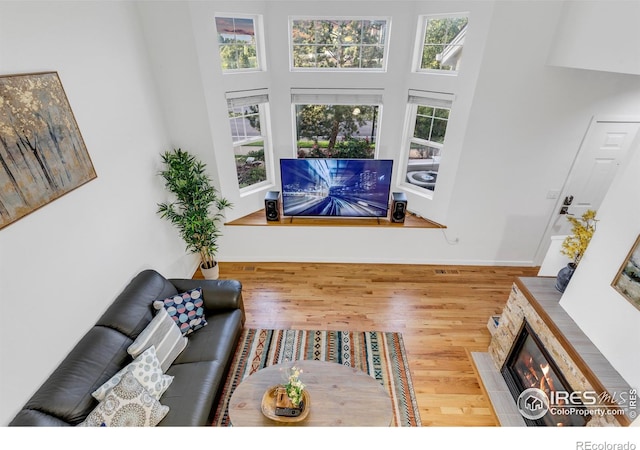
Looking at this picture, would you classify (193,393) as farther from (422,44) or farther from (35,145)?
(422,44)

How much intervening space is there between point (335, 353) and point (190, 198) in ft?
7.31

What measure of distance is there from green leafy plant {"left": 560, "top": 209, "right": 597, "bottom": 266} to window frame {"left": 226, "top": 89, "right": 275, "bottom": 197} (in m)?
3.35

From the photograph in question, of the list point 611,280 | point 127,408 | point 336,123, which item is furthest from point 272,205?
point 611,280

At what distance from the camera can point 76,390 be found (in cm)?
193

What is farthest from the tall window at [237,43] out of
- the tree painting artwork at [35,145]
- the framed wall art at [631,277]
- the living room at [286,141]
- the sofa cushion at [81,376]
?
the framed wall art at [631,277]

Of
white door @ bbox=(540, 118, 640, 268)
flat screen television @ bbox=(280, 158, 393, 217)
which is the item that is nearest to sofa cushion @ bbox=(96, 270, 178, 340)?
flat screen television @ bbox=(280, 158, 393, 217)

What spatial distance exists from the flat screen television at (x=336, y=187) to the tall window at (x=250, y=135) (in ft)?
1.82

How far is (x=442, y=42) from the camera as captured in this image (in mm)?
3463

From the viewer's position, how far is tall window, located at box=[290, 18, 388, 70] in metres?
3.65

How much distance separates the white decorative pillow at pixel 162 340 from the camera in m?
2.29

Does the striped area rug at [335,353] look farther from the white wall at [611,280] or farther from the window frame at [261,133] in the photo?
the window frame at [261,133]

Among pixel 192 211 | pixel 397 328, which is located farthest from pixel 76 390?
pixel 397 328

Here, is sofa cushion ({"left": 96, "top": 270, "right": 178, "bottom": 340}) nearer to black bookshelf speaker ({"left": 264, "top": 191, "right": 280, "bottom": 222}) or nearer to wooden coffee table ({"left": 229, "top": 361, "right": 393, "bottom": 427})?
wooden coffee table ({"left": 229, "top": 361, "right": 393, "bottom": 427})

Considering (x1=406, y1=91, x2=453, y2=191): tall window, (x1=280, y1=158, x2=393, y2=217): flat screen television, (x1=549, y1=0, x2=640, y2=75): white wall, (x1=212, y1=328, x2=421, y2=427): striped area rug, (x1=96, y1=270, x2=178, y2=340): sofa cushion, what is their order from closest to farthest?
(x1=549, y1=0, x2=640, y2=75): white wall → (x1=96, y1=270, x2=178, y2=340): sofa cushion → (x1=212, y1=328, x2=421, y2=427): striped area rug → (x1=406, y1=91, x2=453, y2=191): tall window → (x1=280, y1=158, x2=393, y2=217): flat screen television
